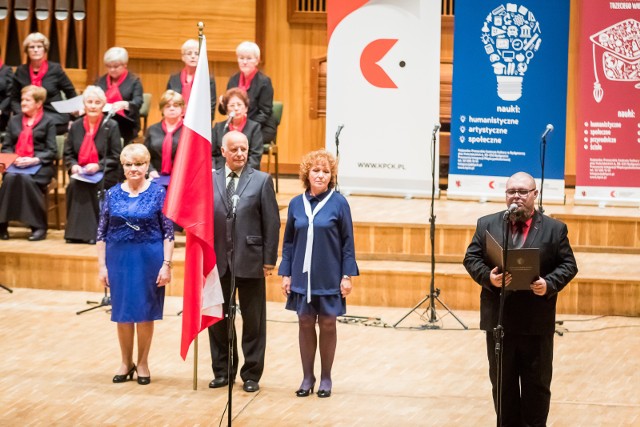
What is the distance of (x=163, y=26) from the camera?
12117 millimetres

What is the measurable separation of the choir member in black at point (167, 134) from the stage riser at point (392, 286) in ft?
3.17

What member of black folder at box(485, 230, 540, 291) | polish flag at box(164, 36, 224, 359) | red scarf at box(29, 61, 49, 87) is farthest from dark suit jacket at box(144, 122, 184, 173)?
black folder at box(485, 230, 540, 291)

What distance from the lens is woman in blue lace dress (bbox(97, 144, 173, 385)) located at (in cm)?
646

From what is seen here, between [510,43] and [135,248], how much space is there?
15.5ft

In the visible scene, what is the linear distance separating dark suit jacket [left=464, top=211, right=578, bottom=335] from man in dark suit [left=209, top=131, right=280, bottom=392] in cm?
144

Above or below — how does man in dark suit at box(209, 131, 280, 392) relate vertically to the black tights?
above

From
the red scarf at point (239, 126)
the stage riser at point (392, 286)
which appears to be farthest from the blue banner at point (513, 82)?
the red scarf at point (239, 126)

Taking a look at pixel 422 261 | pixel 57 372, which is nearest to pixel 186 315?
pixel 57 372

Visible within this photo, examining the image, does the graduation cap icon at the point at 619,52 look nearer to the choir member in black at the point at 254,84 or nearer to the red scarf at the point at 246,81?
the choir member in black at the point at 254,84

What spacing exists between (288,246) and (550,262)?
1.67m

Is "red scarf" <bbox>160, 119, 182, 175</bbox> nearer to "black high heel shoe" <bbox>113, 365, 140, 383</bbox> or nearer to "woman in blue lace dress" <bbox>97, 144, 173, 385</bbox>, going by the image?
"woman in blue lace dress" <bbox>97, 144, 173, 385</bbox>

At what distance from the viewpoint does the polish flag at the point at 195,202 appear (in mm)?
6023

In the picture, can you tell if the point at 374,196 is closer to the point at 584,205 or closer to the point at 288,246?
the point at 584,205

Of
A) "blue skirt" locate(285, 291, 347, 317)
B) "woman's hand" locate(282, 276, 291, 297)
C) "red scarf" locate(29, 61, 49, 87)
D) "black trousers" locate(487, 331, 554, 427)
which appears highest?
"red scarf" locate(29, 61, 49, 87)
